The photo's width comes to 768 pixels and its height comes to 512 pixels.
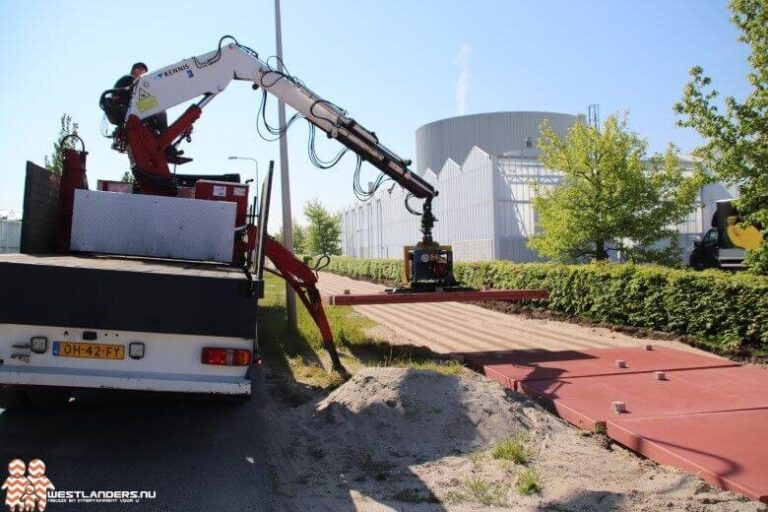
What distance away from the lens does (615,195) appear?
15805 millimetres

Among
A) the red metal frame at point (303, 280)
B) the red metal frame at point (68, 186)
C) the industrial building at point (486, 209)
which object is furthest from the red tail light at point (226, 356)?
the industrial building at point (486, 209)

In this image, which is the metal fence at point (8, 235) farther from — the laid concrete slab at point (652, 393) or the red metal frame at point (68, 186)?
the laid concrete slab at point (652, 393)

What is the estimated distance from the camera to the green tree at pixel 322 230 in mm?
49406

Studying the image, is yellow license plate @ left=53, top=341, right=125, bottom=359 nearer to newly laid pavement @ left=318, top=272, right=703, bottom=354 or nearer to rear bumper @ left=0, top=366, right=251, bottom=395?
rear bumper @ left=0, top=366, right=251, bottom=395

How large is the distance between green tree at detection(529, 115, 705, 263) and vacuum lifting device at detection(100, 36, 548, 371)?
7967 mm

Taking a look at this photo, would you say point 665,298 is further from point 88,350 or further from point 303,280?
point 88,350

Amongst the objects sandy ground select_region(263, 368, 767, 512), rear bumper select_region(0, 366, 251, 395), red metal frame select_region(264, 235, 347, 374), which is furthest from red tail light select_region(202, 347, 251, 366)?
red metal frame select_region(264, 235, 347, 374)

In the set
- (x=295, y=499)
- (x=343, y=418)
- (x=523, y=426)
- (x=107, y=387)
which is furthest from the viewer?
(x=343, y=418)

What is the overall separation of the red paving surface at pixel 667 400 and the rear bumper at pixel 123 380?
10.4ft

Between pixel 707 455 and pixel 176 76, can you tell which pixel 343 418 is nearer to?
pixel 707 455

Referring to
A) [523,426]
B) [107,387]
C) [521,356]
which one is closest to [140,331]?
[107,387]

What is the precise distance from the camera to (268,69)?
8.71 meters

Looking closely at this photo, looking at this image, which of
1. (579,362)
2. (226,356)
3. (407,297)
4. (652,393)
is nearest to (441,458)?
(226,356)

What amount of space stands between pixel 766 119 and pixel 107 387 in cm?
922
